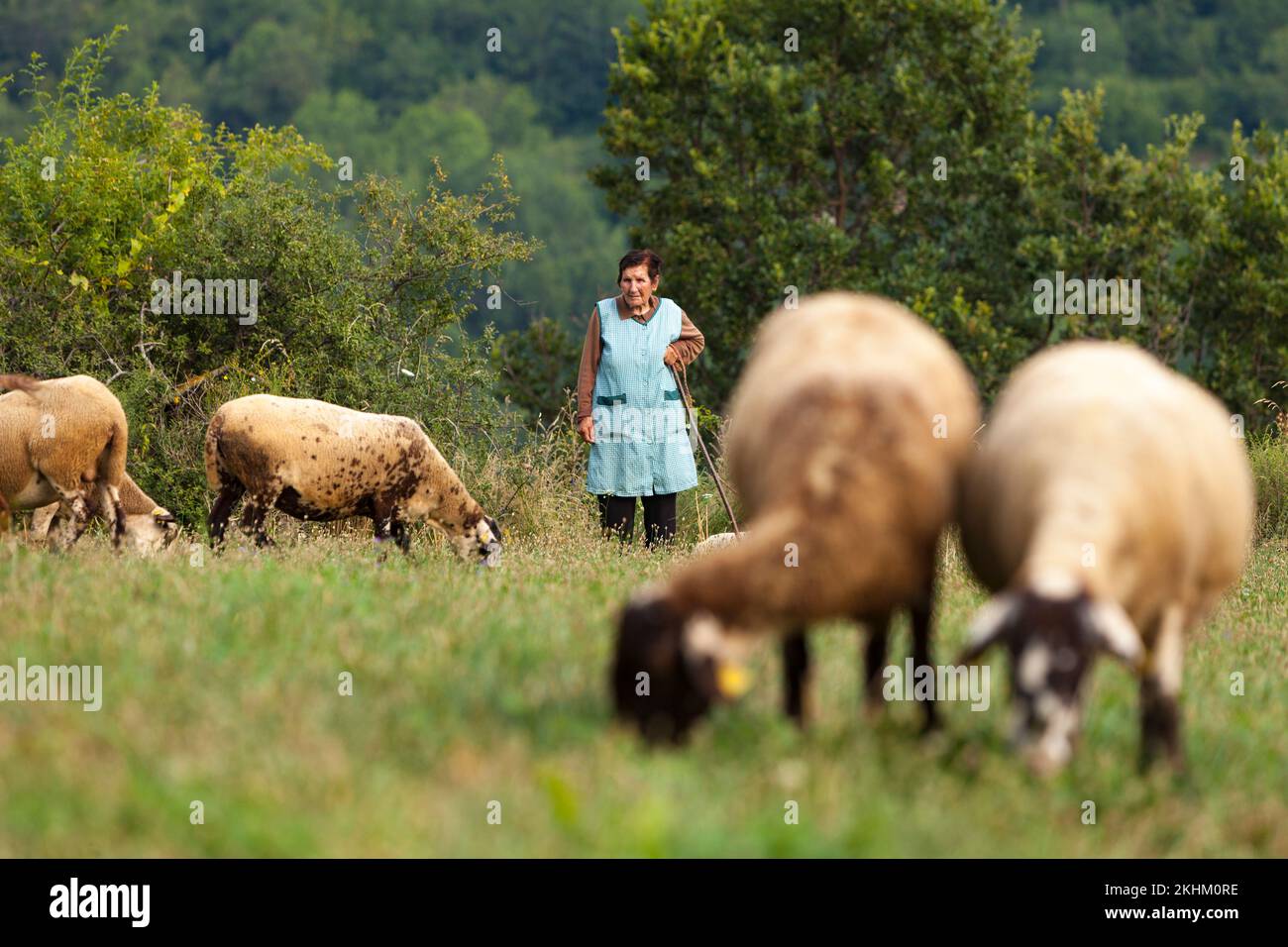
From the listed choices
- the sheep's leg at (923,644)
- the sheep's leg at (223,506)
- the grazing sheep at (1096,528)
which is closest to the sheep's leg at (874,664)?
the sheep's leg at (923,644)

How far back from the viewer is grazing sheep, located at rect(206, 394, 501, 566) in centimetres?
1164

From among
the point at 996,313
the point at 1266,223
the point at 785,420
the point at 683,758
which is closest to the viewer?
the point at 683,758

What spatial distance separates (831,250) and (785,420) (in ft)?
71.1

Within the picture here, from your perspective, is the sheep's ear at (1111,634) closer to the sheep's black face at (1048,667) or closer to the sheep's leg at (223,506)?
the sheep's black face at (1048,667)

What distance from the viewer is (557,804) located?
479cm

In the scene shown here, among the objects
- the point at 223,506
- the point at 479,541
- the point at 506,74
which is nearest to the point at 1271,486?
the point at 479,541

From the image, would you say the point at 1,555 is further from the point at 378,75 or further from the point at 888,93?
the point at 378,75

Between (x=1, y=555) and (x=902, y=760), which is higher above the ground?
(x=1, y=555)

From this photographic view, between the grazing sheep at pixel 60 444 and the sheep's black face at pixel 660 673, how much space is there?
7067mm

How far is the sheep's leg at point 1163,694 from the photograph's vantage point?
587 cm

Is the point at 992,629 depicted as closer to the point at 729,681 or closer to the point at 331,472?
the point at 729,681

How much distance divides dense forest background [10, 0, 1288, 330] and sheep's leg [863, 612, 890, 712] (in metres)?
47.8
